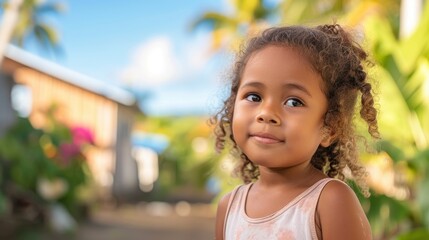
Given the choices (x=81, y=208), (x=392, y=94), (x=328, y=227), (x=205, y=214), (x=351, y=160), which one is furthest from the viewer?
(x=205, y=214)

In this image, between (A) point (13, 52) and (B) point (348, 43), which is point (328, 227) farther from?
(A) point (13, 52)

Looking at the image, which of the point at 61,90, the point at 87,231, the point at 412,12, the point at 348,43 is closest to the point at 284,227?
the point at 348,43

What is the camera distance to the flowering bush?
41.4ft

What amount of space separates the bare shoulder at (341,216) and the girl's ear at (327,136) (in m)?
0.14

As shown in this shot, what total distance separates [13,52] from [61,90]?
453 centimetres

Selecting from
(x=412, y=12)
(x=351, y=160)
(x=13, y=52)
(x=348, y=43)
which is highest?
(x=13, y=52)

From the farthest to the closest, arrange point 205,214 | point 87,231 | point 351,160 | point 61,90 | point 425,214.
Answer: point 205,214, point 61,90, point 87,231, point 425,214, point 351,160

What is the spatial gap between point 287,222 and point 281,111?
0.78 feet

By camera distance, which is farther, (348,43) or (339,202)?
(348,43)

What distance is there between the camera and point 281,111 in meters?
1.64

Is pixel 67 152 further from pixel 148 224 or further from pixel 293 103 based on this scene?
pixel 293 103

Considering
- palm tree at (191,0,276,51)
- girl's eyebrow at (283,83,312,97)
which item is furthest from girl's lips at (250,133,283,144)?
palm tree at (191,0,276,51)

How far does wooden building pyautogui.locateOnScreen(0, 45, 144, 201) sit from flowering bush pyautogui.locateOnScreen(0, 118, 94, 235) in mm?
3635

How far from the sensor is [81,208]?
56.9 feet
